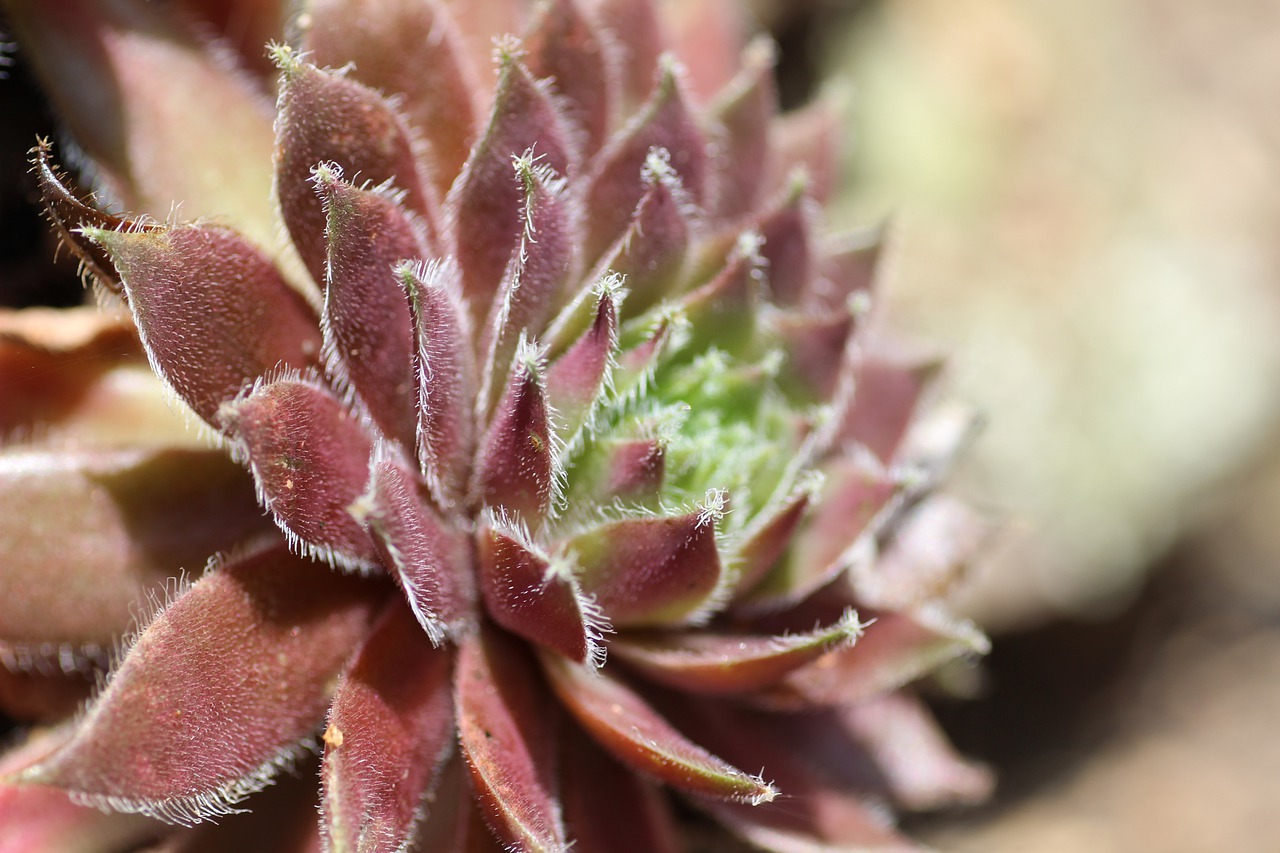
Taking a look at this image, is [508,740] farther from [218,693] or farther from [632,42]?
[632,42]

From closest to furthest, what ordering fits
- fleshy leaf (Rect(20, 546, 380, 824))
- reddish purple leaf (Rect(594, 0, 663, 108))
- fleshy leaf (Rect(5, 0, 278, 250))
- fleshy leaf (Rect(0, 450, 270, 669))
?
fleshy leaf (Rect(20, 546, 380, 824))
fleshy leaf (Rect(0, 450, 270, 669))
fleshy leaf (Rect(5, 0, 278, 250))
reddish purple leaf (Rect(594, 0, 663, 108))

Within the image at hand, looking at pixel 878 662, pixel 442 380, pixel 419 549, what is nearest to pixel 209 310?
pixel 442 380

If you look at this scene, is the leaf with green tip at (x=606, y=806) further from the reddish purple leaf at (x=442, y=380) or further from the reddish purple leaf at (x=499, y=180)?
the reddish purple leaf at (x=499, y=180)

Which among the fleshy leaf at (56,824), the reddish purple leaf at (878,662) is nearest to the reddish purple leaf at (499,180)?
the reddish purple leaf at (878,662)

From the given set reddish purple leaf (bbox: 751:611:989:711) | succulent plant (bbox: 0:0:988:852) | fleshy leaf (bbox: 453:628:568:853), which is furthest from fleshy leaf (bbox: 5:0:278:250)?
reddish purple leaf (bbox: 751:611:989:711)

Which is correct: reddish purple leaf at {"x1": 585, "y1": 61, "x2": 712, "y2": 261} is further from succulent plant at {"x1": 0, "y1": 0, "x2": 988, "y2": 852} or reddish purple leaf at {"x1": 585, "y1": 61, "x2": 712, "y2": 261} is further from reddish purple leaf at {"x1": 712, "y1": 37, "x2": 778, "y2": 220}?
reddish purple leaf at {"x1": 712, "y1": 37, "x2": 778, "y2": 220}

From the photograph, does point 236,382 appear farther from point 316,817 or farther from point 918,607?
point 918,607
